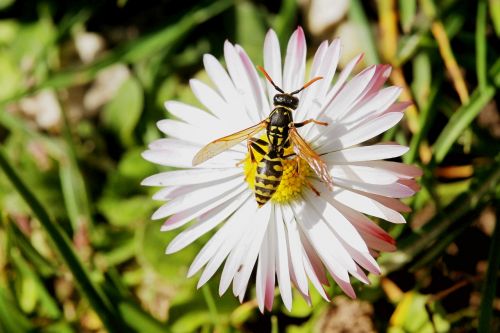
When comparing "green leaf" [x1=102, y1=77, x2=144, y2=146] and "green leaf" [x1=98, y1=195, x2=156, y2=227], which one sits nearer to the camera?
"green leaf" [x1=98, y1=195, x2=156, y2=227]

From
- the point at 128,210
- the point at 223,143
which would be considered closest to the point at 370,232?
the point at 223,143

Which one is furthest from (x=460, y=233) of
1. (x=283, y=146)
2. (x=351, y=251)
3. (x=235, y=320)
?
(x=235, y=320)

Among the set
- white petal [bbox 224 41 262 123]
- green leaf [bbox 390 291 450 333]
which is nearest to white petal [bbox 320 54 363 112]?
white petal [bbox 224 41 262 123]

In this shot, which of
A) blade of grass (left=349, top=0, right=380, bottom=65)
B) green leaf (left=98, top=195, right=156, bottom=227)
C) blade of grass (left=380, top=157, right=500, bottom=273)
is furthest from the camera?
green leaf (left=98, top=195, right=156, bottom=227)

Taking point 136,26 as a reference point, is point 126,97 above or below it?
below

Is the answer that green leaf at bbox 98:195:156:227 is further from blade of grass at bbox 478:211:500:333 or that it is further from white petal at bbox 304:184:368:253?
blade of grass at bbox 478:211:500:333

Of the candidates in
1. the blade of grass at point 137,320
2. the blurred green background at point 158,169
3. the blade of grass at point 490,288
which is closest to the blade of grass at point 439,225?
the blurred green background at point 158,169

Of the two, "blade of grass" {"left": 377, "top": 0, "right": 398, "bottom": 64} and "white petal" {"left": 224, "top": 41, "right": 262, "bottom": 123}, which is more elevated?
"white petal" {"left": 224, "top": 41, "right": 262, "bottom": 123}

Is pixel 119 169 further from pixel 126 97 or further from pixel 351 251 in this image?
pixel 351 251
